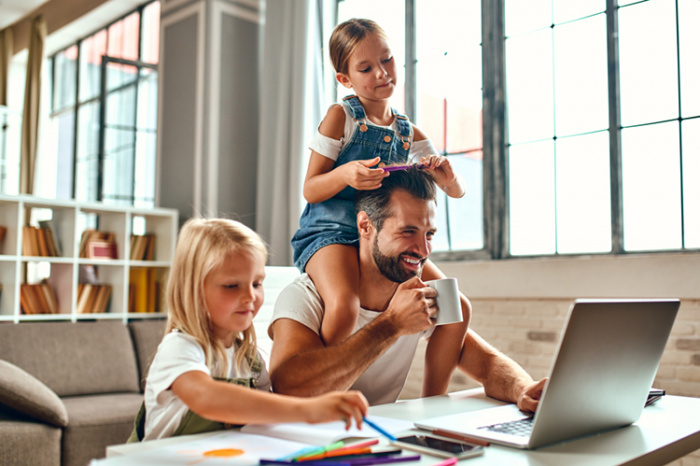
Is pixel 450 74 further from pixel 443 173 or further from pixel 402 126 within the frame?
pixel 443 173

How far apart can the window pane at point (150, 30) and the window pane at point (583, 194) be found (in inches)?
173

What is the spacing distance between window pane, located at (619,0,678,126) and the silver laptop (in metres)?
2.03

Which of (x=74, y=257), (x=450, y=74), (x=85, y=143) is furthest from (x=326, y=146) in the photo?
(x=85, y=143)

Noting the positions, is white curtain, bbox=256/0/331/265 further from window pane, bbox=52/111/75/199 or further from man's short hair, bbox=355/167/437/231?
window pane, bbox=52/111/75/199

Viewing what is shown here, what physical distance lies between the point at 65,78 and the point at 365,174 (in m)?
7.12

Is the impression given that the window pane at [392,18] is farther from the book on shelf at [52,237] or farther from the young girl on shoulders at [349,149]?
the book on shelf at [52,237]

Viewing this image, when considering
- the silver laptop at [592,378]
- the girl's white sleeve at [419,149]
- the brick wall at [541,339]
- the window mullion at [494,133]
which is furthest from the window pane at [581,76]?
the silver laptop at [592,378]

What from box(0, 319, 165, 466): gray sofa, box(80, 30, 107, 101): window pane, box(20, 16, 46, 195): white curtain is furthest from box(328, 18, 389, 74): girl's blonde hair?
box(20, 16, 46, 195): white curtain

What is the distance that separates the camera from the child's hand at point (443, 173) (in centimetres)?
162

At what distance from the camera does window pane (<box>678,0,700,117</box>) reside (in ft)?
9.15

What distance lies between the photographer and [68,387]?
3.48 m

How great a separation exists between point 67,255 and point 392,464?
12.9ft

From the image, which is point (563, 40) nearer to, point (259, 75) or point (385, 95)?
point (385, 95)

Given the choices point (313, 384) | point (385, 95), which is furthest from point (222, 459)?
point (385, 95)
